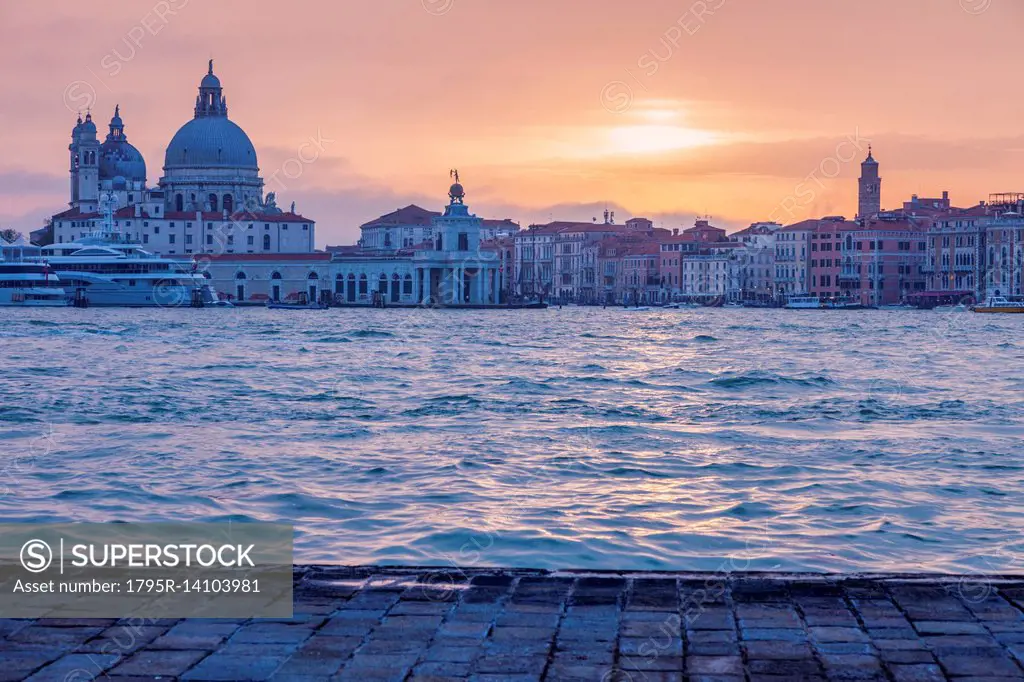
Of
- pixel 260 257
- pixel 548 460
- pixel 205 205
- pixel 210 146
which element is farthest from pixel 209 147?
pixel 548 460

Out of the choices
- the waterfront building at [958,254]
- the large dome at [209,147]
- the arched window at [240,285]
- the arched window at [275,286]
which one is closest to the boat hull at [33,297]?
the arched window at [240,285]

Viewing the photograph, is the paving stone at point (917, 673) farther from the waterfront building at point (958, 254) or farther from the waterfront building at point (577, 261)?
the waterfront building at point (577, 261)

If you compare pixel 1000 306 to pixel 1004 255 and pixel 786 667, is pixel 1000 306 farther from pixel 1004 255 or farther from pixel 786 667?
pixel 786 667

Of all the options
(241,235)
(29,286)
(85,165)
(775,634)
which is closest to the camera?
(775,634)

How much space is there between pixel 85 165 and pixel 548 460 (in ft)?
321

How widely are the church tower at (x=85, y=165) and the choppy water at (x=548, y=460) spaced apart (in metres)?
81.9

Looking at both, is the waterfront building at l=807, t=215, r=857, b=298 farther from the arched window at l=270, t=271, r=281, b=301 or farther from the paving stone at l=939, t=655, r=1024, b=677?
the paving stone at l=939, t=655, r=1024, b=677

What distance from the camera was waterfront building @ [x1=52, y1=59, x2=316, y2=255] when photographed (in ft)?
300

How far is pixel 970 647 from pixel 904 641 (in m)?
0.19

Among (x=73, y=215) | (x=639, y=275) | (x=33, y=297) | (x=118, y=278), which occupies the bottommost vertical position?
(x=33, y=297)

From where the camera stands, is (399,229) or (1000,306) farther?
(399,229)

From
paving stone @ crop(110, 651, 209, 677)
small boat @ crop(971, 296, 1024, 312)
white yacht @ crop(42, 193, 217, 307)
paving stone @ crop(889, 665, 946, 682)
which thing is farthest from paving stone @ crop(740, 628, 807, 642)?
white yacht @ crop(42, 193, 217, 307)

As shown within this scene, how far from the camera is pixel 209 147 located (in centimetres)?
9344

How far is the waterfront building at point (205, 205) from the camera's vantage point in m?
91.6
